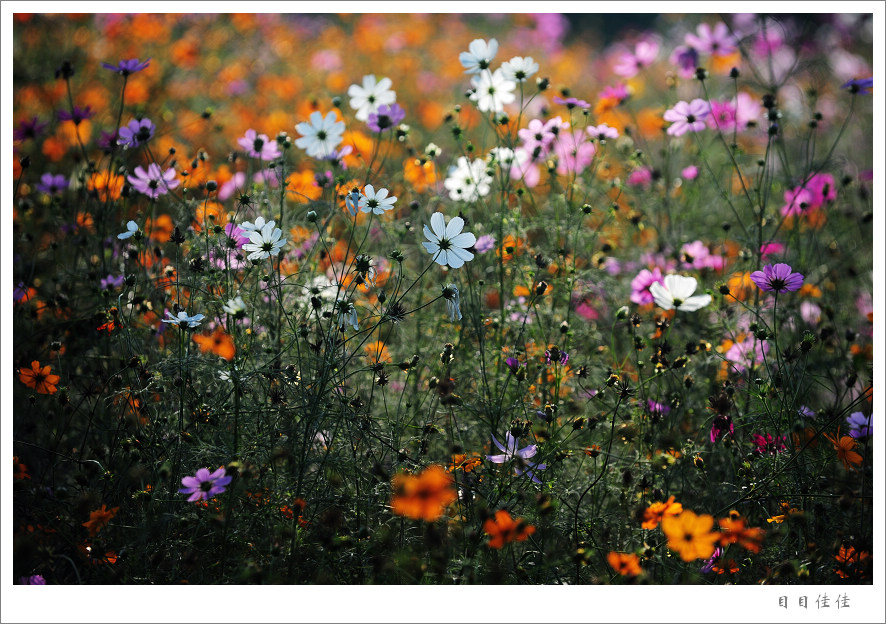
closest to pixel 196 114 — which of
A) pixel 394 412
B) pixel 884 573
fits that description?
pixel 394 412

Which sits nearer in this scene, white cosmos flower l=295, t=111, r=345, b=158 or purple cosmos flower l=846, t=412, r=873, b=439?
purple cosmos flower l=846, t=412, r=873, b=439

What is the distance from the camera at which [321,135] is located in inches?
59.2

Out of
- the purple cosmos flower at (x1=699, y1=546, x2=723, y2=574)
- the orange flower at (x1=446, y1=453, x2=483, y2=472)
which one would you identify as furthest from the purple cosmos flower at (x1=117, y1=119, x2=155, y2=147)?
the purple cosmos flower at (x1=699, y1=546, x2=723, y2=574)

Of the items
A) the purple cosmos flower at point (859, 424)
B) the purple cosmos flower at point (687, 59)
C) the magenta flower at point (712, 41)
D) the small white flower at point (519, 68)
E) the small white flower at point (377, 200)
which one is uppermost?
the magenta flower at point (712, 41)

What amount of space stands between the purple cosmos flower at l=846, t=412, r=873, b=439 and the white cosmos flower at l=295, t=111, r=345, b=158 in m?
1.21

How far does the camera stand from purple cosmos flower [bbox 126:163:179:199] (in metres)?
1.43

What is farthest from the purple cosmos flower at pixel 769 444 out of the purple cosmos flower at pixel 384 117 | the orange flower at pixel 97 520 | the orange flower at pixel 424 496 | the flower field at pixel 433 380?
the orange flower at pixel 97 520

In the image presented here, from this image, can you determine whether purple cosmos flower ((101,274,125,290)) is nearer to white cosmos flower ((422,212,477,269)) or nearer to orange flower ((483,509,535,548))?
white cosmos flower ((422,212,477,269))

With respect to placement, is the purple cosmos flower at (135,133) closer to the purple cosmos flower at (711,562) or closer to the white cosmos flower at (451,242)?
the white cosmos flower at (451,242)

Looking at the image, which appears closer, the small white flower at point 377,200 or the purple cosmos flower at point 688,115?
the small white flower at point 377,200

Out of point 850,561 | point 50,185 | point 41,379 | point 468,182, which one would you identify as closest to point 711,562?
point 850,561

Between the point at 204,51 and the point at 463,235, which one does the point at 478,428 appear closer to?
the point at 463,235

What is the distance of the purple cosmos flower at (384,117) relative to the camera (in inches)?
57.1

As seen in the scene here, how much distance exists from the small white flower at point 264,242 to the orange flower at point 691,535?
756 millimetres
